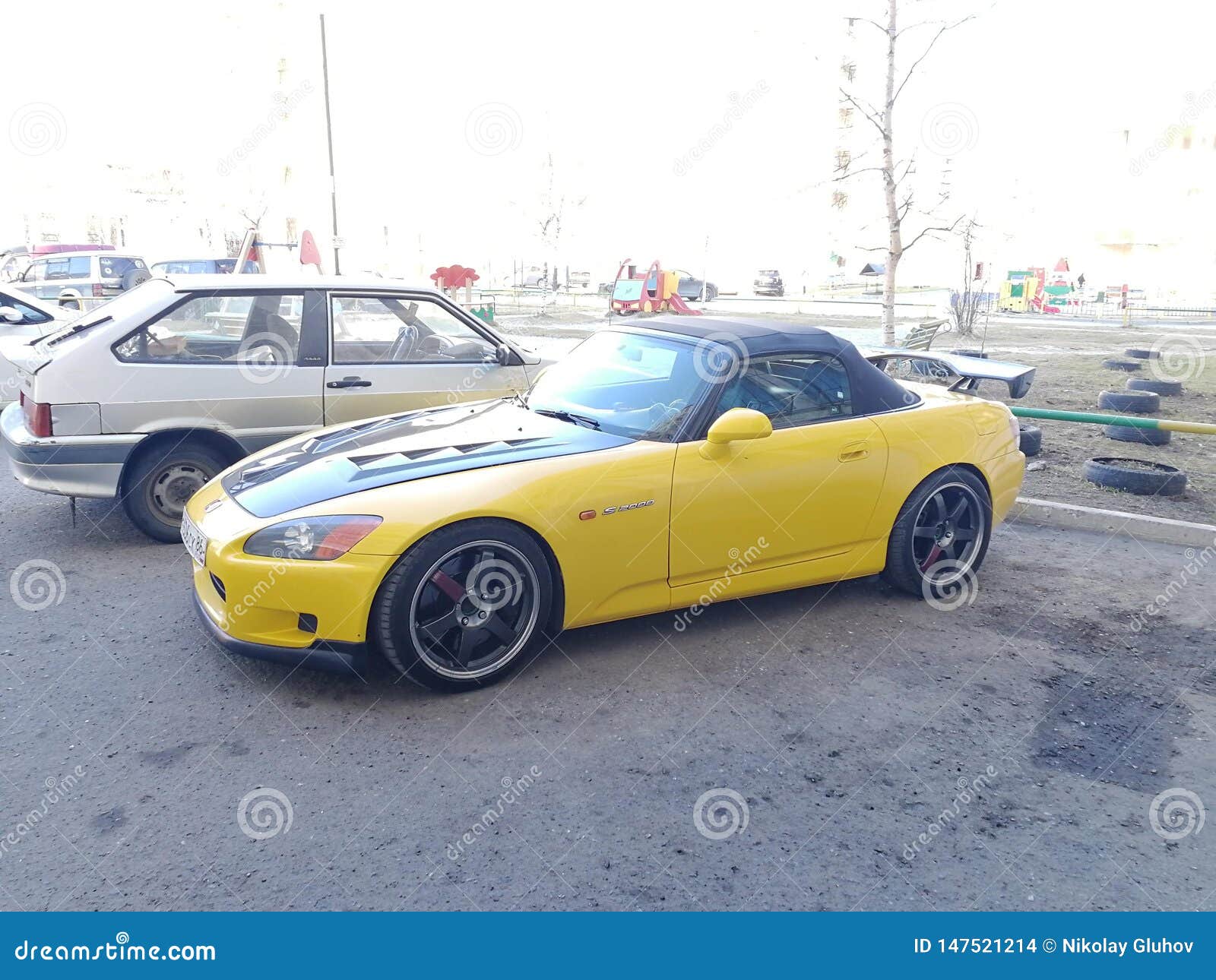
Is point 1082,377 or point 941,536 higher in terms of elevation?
point 1082,377

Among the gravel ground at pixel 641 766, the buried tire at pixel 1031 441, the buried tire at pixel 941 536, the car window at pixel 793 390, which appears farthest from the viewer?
the buried tire at pixel 1031 441

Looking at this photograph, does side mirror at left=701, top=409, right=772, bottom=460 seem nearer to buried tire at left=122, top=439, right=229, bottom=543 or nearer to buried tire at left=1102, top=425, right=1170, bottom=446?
buried tire at left=122, top=439, right=229, bottom=543

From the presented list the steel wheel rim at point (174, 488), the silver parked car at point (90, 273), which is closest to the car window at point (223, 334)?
the steel wheel rim at point (174, 488)

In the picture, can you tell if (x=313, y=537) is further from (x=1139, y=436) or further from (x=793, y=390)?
(x=1139, y=436)

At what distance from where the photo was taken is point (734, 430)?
13.8ft

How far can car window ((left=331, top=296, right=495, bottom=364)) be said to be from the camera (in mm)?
6324

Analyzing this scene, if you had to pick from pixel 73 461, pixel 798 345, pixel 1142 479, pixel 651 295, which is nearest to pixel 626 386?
pixel 798 345

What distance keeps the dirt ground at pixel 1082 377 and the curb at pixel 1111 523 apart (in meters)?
0.27

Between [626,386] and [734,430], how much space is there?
766 mm

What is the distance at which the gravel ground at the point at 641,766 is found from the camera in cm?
277

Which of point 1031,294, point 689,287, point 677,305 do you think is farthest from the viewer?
point 689,287

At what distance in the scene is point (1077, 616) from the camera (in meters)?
4.90

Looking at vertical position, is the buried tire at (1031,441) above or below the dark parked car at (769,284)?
below

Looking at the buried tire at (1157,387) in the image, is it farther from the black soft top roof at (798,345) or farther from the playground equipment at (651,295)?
the playground equipment at (651,295)
